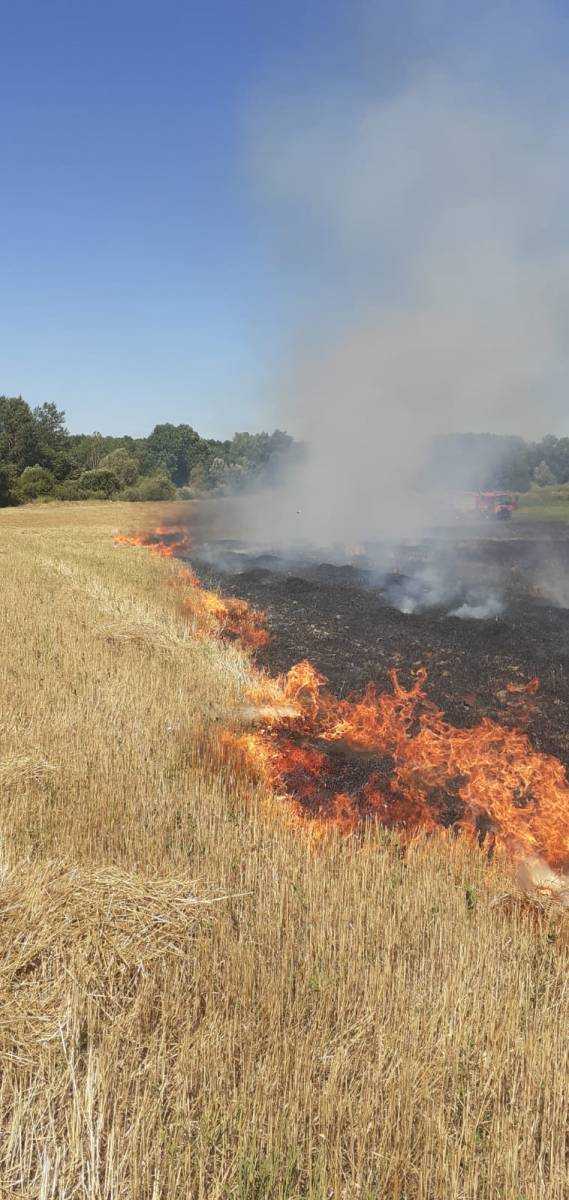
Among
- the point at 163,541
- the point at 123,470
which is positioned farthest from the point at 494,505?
the point at 123,470

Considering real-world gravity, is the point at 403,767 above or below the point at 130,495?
below

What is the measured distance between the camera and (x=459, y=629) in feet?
47.6

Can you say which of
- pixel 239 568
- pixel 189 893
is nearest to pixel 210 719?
pixel 189 893

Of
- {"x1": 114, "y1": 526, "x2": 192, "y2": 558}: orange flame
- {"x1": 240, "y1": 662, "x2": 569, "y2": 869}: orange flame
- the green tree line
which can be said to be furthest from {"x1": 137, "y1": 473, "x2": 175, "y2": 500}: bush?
{"x1": 240, "y1": 662, "x2": 569, "y2": 869}: orange flame

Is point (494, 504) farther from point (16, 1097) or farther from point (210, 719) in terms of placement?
point (16, 1097)

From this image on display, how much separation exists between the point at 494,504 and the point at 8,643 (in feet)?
114

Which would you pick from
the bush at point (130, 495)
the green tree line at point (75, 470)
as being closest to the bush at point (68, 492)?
the green tree line at point (75, 470)

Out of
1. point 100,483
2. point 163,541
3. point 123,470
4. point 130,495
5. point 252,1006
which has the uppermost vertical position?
point 123,470

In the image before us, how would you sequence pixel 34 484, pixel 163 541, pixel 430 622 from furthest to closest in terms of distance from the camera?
pixel 34 484
pixel 163 541
pixel 430 622

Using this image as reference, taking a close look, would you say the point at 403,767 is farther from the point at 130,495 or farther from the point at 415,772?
the point at 130,495

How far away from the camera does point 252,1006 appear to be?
3.73 m

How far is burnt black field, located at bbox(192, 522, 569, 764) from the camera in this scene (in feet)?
34.6

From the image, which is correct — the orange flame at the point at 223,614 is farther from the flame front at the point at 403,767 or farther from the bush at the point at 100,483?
the bush at the point at 100,483

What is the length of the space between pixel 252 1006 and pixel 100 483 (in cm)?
5951
